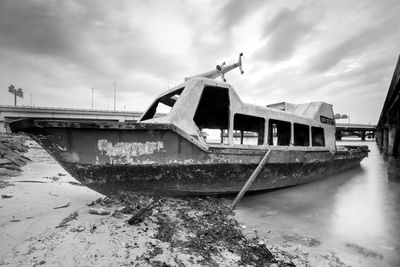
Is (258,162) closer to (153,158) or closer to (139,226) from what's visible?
(153,158)

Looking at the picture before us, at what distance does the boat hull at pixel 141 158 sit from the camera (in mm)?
3438

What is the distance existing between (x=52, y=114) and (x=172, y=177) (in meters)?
43.4

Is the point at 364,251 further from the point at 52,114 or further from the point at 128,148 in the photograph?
the point at 52,114

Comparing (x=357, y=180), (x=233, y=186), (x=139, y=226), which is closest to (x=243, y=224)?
(x=233, y=186)

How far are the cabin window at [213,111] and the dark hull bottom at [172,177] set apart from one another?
1445mm

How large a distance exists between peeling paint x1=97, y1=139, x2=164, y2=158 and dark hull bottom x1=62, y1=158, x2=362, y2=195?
214mm

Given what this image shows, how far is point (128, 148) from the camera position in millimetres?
3684

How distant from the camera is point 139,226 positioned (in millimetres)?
3172

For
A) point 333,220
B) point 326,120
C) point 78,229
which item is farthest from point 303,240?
point 326,120

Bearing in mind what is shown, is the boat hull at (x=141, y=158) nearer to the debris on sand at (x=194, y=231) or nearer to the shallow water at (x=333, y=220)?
the debris on sand at (x=194, y=231)

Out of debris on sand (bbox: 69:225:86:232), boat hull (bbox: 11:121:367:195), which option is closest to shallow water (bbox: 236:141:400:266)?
boat hull (bbox: 11:121:367:195)

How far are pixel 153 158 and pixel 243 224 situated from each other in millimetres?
2028

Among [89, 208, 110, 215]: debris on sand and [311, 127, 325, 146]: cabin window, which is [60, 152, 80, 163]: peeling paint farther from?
[311, 127, 325, 146]: cabin window

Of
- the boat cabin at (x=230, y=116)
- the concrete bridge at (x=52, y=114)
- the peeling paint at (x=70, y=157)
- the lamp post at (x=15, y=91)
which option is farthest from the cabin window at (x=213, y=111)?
the lamp post at (x=15, y=91)
